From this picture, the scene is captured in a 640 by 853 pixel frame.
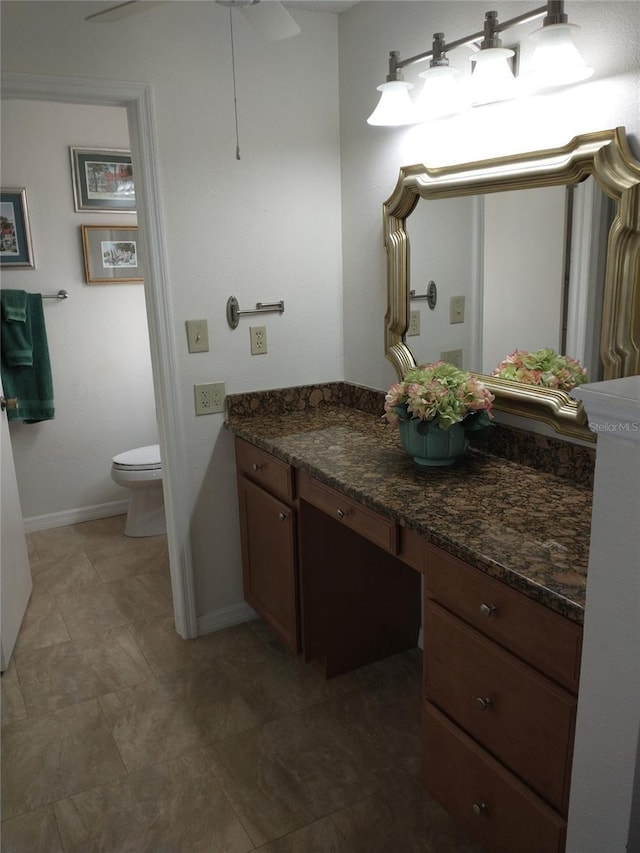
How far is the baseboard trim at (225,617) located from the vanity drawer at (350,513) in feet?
2.84

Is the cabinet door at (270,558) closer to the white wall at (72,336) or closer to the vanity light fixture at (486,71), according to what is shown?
the vanity light fixture at (486,71)

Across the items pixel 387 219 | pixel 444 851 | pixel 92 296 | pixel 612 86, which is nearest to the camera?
pixel 612 86

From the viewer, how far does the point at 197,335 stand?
102 inches

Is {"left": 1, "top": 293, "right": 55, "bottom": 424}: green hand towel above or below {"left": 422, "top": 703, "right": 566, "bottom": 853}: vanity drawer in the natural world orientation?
above

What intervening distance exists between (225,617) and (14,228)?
2293 mm

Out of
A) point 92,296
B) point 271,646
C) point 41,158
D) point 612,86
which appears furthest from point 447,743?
point 41,158

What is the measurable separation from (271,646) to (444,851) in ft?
3.59

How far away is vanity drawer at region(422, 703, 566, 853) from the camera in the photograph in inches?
57.4

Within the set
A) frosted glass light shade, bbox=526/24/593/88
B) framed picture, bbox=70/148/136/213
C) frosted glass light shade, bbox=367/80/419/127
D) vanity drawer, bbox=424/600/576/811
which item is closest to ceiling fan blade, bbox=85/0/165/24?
frosted glass light shade, bbox=367/80/419/127

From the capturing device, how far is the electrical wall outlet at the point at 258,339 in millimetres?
2701

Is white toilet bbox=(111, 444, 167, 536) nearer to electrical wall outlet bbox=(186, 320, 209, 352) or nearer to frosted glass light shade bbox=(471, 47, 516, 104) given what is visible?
electrical wall outlet bbox=(186, 320, 209, 352)

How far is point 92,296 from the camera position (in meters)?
3.86

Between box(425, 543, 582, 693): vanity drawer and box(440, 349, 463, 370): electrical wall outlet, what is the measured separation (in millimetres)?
809

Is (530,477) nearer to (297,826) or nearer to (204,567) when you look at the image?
(297,826)
